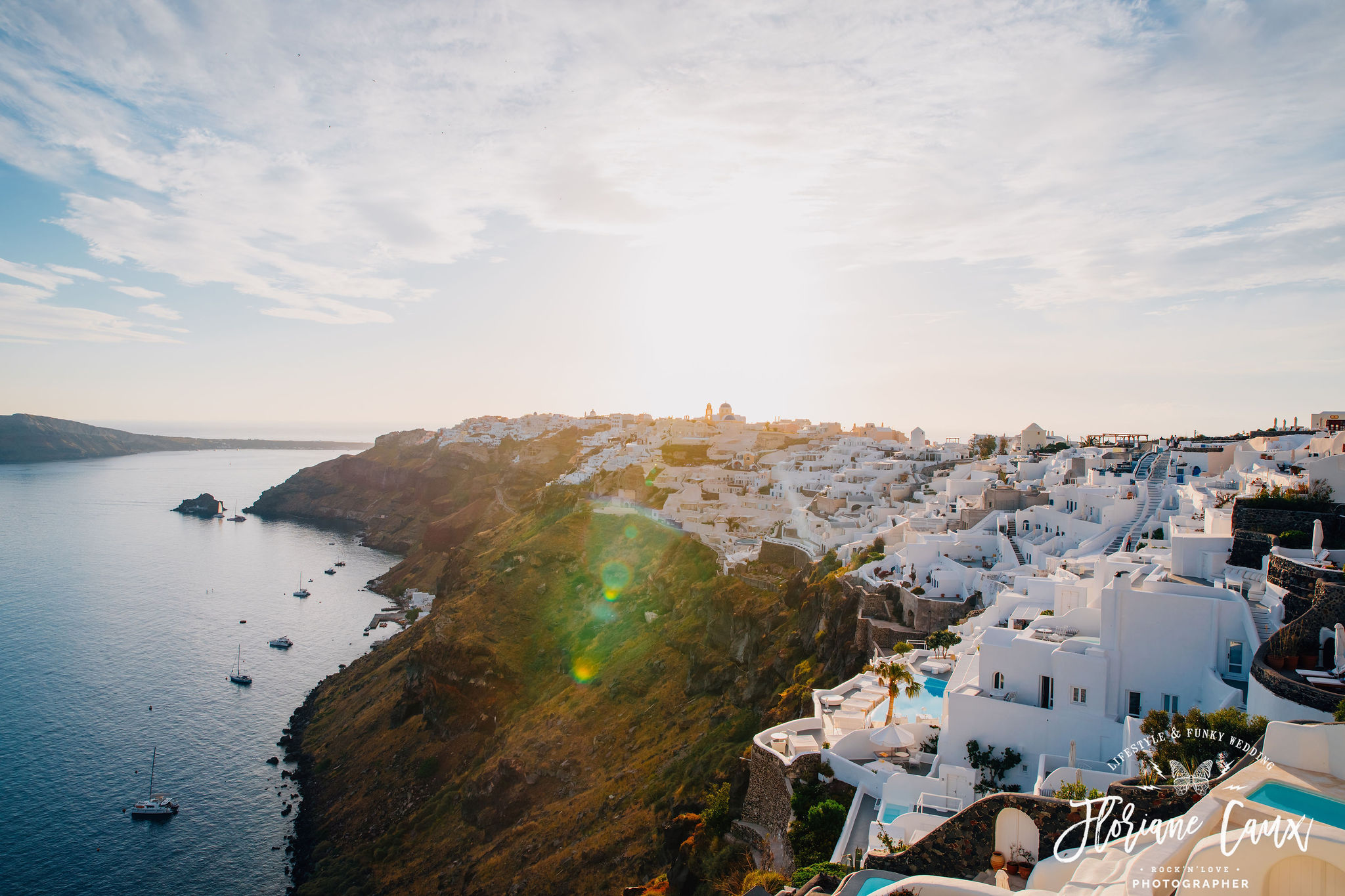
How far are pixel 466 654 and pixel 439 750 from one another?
4716mm

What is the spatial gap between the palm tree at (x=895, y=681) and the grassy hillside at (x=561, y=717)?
426 cm

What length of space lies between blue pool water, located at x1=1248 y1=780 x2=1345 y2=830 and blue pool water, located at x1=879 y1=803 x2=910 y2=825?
6.63 metres

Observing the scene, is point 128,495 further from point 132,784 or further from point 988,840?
point 988,840

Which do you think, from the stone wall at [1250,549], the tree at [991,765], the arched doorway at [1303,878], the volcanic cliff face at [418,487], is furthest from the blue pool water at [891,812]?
the volcanic cliff face at [418,487]

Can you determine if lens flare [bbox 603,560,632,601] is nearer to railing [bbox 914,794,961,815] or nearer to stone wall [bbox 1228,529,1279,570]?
railing [bbox 914,794,961,815]

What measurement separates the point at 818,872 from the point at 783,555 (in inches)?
940

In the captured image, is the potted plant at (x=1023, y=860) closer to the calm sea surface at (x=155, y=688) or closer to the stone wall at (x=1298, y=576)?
the stone wall at (x=1298, y=576)

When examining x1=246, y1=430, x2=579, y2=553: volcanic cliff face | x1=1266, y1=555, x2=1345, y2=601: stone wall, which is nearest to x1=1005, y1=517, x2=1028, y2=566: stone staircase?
x1=1266, y1=555, x2=1345, y2=601: stone wall

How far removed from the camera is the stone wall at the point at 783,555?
33375 mm

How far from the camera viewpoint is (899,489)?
3941cm

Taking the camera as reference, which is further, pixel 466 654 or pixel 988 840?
pixel 466 654

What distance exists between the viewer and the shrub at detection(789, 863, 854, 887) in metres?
10.2

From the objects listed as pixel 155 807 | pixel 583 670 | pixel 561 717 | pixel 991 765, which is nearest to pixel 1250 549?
pixel 991 765

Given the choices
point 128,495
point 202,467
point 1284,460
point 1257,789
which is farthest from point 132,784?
point 202,467
